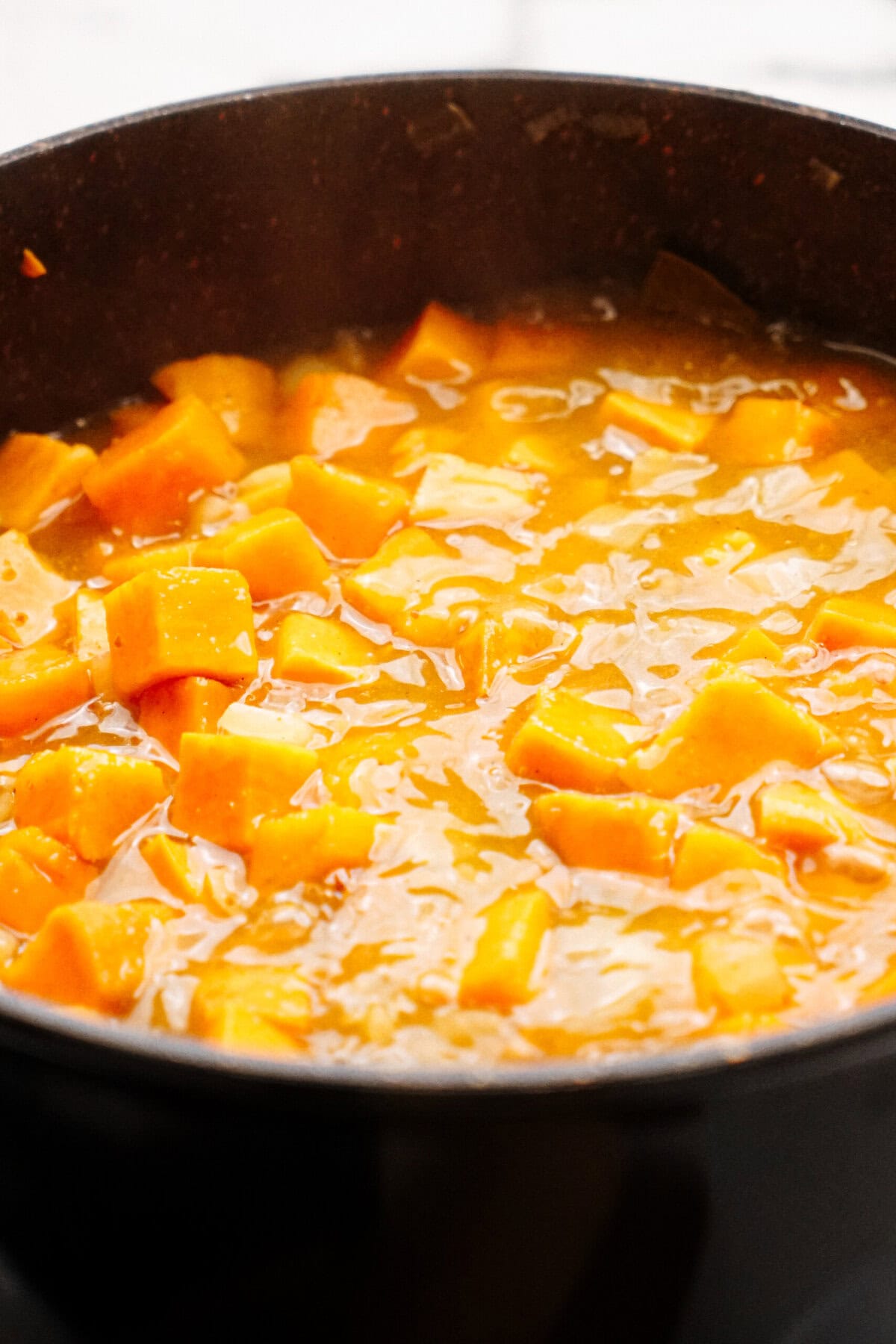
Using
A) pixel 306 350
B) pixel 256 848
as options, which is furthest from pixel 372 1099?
pixel 306 350

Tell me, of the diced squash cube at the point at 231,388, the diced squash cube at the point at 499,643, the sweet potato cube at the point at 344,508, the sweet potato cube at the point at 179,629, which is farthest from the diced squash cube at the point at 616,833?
the diced squash cube at the point at 231,388

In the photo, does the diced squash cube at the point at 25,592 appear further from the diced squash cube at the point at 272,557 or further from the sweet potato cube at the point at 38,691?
the diced squash cube at the point at 272,557

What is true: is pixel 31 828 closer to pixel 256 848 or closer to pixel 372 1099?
pixel 256 848

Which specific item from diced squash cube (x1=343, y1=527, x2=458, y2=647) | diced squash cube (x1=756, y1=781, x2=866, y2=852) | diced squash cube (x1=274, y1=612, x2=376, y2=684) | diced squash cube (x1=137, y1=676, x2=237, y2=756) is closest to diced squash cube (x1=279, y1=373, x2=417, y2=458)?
diced squash cube (x1=343, y1=527, x2=458, y2=647)

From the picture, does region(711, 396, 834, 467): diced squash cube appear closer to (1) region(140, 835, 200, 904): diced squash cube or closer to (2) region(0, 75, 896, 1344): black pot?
(1) region(140, 835, 200, 904): diced squash cube

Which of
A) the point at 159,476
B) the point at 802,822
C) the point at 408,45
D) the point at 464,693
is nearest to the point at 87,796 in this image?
the point at 464,693

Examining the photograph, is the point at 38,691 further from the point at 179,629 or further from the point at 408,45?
the point at 408,45
